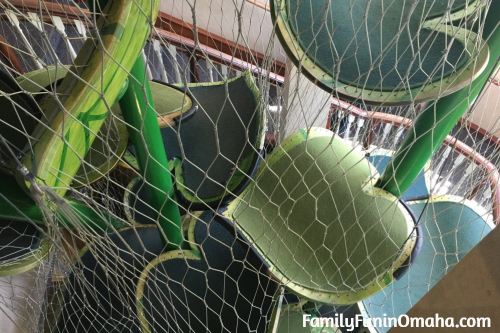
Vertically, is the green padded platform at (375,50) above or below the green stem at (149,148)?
above

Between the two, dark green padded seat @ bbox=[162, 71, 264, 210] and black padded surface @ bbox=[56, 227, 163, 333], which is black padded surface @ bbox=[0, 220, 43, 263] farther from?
dark green padded seat @ bbox=[162, 71, 264, 210]

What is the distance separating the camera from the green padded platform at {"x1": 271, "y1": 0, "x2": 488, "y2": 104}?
1.44 feet

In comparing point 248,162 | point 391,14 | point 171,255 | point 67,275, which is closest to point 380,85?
point 391,14

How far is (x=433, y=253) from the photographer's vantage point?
598mm

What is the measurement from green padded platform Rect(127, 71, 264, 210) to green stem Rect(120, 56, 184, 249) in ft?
0.13

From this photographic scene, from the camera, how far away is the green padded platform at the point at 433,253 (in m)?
0.56

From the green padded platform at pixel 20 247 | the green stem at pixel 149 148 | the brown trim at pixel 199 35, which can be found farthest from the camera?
the brown trim at pixel 199 35

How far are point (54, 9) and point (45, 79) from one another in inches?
22.8

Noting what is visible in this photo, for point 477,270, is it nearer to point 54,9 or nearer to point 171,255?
point 171,255

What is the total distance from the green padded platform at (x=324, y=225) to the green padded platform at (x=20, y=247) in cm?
27

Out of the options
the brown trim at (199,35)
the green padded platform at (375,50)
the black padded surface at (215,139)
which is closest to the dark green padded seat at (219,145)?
the black padded surface at (215,139)

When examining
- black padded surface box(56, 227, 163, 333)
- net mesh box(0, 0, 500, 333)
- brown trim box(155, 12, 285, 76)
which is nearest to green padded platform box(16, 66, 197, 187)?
net mesh box(0, 0, 500, 333)

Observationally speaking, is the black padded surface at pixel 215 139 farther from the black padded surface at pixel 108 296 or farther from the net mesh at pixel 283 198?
the black padded surface at pixel 108 296

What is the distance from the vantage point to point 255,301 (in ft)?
1.71
